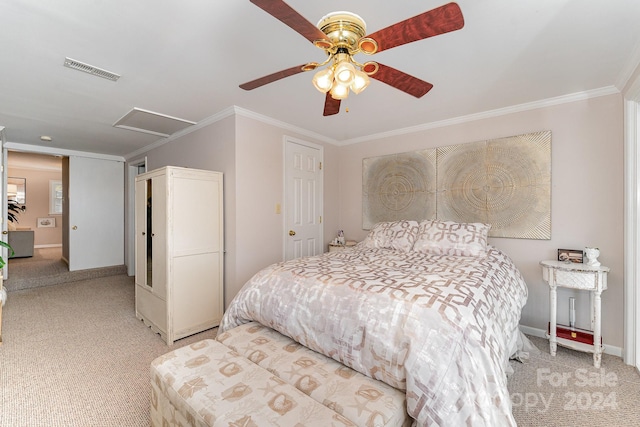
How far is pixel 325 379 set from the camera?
1.38m

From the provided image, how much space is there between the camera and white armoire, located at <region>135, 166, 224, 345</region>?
2.72 m

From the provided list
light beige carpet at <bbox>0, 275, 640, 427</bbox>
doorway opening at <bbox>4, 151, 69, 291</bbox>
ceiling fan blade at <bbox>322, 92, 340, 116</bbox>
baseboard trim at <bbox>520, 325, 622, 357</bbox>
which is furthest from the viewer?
doorway opening at <bbox>4, 151, 69, 291</bbox>

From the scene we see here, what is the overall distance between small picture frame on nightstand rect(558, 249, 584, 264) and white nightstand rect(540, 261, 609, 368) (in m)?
0.13

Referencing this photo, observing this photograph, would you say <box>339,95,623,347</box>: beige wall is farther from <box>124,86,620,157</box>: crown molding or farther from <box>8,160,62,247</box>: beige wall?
<box>8,160,62,247</box>: beige wall

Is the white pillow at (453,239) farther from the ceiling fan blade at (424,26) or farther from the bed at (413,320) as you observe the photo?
the ceiling fan blade at (424,26)

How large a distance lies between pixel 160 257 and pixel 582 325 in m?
4.10

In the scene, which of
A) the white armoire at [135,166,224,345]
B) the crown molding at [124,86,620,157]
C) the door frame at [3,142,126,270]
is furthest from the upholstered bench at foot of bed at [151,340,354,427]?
the door frame at [3,142,126,270]

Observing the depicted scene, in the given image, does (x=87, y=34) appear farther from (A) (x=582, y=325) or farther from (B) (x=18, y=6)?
(A) (x=582, y=325)

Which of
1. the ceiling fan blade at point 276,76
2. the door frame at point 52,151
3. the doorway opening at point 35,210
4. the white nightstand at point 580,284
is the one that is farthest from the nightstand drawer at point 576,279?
the doorway opening at point 35,210

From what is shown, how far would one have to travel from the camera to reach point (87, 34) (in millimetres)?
1750

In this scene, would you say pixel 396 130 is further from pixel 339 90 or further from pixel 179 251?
pixel 179 251

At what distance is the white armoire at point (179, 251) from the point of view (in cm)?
272

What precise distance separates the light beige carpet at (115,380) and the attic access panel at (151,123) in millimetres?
2332

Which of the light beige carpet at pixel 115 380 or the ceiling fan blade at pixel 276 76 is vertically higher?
the ceiling fan blade at pixel 276 76
